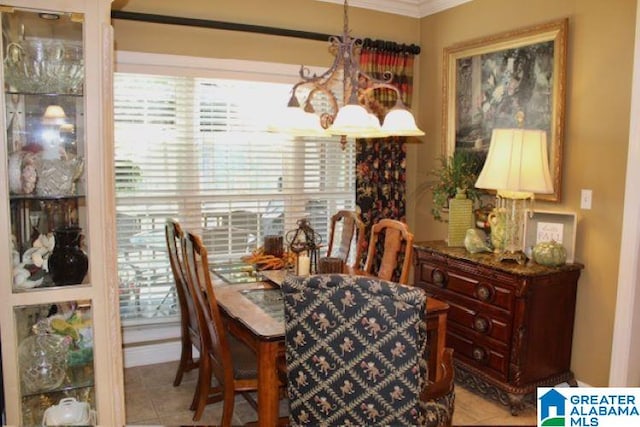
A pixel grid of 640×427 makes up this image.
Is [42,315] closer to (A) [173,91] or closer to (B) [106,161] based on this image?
(B) [106,161]

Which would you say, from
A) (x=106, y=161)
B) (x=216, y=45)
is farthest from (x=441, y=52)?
(x=106, y=161)

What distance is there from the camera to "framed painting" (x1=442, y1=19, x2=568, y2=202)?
3.43m

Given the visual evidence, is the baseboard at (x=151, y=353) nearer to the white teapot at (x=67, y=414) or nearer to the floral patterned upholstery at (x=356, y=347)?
the white teapot at (x=67, y=414)

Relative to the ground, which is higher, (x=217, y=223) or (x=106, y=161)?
(x=106, y=161)

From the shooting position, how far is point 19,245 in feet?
7.43

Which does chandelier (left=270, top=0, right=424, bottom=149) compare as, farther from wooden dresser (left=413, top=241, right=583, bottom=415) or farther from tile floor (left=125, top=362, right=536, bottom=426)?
tile floor (left=125, top=362, right=536, bottom=426)

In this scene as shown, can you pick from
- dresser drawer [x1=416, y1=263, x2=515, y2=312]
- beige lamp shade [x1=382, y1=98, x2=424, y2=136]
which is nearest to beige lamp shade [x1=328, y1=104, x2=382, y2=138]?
beige lamp shade [x1=382, y1=98, x2=424, y2=136]

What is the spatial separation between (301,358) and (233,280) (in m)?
1.33

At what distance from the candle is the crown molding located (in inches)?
90.1

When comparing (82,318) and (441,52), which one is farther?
(441,52)

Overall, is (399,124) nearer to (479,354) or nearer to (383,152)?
(479,354)

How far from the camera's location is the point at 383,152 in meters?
4.51
